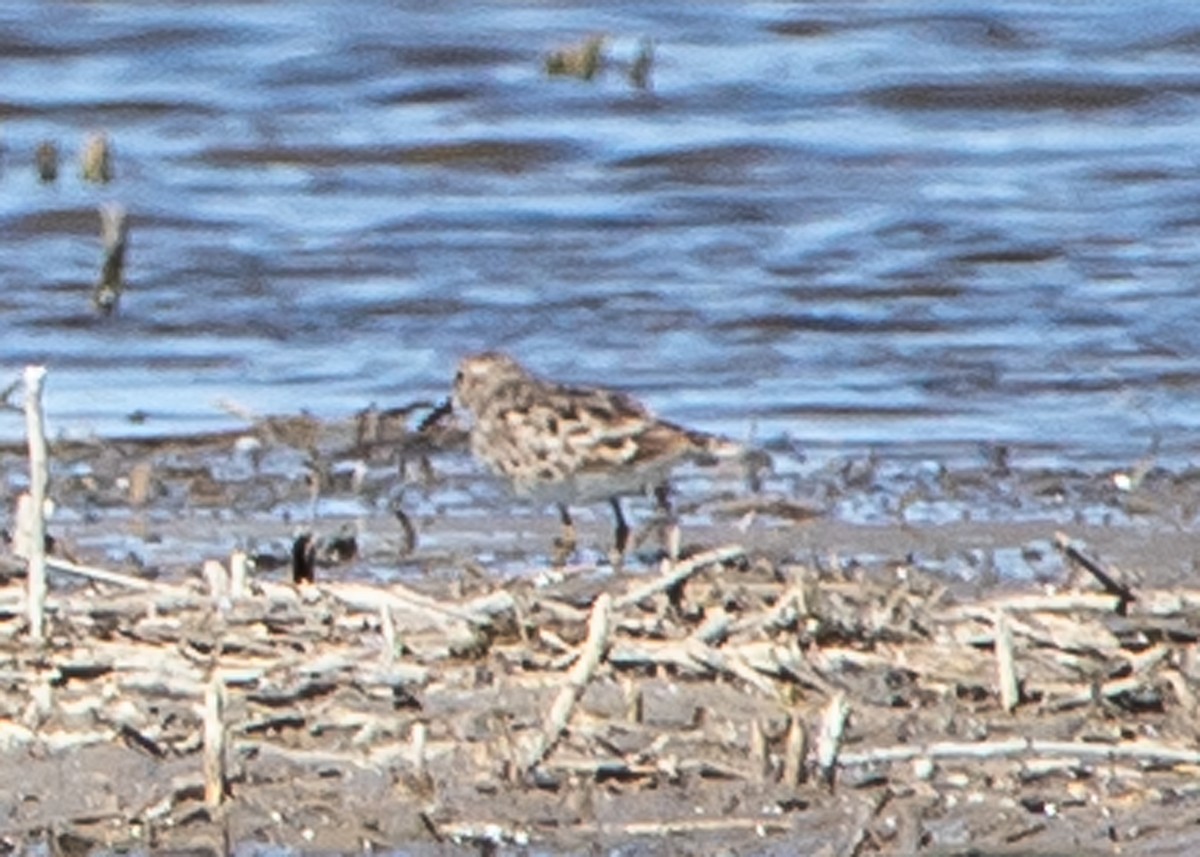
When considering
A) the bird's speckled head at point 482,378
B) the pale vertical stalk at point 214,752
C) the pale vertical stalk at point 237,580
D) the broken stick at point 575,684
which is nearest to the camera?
the pale vertical stalk at point 214,752

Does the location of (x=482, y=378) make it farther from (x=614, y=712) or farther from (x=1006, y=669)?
(x=1006, y=669)

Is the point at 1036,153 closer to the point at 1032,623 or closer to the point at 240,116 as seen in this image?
the point at 240,116

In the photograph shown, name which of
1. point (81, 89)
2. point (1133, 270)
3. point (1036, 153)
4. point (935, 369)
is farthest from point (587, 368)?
point (81, 89)

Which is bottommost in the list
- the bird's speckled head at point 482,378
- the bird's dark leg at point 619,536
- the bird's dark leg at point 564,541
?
the bird's dark leg at point 564,541

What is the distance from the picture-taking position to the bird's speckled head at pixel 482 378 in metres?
8.97

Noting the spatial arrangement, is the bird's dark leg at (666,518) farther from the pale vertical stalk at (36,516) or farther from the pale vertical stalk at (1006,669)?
the pale vertical stalk at (36,516)

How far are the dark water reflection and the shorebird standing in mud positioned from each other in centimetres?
119

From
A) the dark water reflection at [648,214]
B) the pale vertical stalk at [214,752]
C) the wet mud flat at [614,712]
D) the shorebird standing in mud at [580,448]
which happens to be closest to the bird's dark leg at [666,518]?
the shorebird standing in mud at [580,448]

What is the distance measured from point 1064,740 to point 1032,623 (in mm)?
Answer: 537

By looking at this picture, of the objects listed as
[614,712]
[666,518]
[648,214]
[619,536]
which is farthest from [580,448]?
[648,214]

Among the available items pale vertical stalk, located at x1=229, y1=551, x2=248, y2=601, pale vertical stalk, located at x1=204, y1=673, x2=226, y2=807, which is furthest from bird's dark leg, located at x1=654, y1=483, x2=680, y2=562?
pale vertical stalk, located at x1=204, y1=673, x2=226, y2=807

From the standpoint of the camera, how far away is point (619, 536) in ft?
26.9

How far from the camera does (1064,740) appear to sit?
5.97 metres

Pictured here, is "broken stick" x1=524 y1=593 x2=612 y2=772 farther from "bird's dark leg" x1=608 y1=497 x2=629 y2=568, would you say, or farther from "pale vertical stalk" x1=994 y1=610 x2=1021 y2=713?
"bird's dark leg" x1=608 y1=497 x2=629 y2=568
